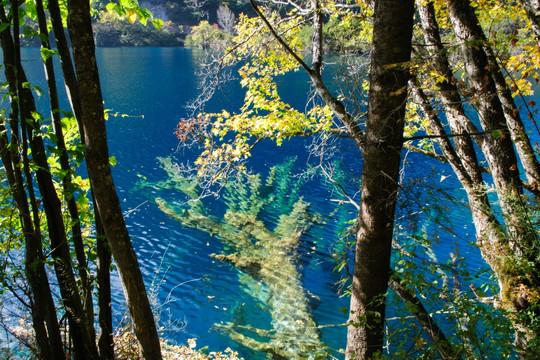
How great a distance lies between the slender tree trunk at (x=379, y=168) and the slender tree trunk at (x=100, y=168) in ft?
4.95

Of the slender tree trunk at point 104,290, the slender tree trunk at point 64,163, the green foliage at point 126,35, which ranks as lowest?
the slender tree trunk at point 104,290

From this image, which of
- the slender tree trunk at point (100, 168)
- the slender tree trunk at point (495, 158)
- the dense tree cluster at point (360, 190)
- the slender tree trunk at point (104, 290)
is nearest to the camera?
the slender tree trunk at point (100, 168)

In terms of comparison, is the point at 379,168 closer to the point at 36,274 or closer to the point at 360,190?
the point at 360,190

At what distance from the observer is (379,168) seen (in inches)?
Result: 111

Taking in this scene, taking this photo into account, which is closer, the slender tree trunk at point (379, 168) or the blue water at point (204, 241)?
the slender tree trunk at point (379, 168)

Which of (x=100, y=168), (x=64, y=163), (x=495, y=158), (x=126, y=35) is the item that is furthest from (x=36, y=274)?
(x=126, y=35)

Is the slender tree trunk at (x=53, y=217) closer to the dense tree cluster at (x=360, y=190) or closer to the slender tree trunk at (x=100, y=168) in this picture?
the dense tree cluster at (x=360, y=190)

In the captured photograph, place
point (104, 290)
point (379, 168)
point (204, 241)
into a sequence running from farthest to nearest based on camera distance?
point (204, 241) < point (104, 290) < point (379, 168)

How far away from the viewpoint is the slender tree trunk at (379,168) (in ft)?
8.76

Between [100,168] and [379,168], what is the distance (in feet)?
6.17

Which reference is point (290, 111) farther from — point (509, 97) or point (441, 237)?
point (441, 237)

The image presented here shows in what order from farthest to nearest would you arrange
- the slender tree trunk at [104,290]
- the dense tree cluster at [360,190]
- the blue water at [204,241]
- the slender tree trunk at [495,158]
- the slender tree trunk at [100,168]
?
the blue water at [204,241] < the slender tree trunk at [495,158] < the slender tree trunk at [104,290] < the dense tree cluster at [360,190] < the slender tree trunk at [100,168]

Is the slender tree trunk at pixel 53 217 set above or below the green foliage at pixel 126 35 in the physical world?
below

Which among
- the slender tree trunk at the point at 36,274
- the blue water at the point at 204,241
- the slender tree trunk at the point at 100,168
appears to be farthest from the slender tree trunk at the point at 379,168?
the slender tree trunk at the point at 36,274
